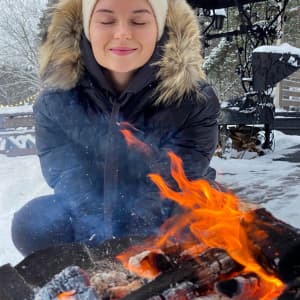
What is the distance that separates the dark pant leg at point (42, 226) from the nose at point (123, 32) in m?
0.83

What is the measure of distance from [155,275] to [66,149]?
0.95m

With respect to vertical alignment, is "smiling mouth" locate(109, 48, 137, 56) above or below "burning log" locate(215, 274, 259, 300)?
above

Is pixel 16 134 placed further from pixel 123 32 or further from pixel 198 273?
pixel 198 273

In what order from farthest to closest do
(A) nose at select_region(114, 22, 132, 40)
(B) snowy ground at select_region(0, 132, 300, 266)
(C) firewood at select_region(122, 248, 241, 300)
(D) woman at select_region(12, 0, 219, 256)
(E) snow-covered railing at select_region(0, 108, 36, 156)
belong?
(E) snow-covered railing at select_region(0, 108, 36, 156) → (B) snowy ground at select_region(0, 132, 300, 266) → (D) woman at select_region(12, 0, 219, 256) → (A) nose at select_region(114, 22, 132, 40) → (C) firewood at select_region(122, 248, 241, 300)

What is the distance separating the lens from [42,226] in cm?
196

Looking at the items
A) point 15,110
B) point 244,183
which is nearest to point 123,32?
point 244,183

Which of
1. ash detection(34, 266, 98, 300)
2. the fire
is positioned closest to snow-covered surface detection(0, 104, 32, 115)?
the fire

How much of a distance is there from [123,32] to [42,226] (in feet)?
3.02

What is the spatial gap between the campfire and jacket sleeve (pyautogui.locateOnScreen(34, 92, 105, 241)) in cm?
49

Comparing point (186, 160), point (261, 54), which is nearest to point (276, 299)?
point (186, 160)

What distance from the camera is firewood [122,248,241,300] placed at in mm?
1240

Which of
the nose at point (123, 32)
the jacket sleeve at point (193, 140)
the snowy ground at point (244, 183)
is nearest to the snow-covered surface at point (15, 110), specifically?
the snowy ground at point (244, 183)

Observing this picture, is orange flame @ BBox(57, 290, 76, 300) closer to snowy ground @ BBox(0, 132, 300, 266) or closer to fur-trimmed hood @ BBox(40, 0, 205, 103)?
fur-trimmed hood @ BBox(40, 0, 205, 103)

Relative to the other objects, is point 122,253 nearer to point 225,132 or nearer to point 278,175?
point 278,175
